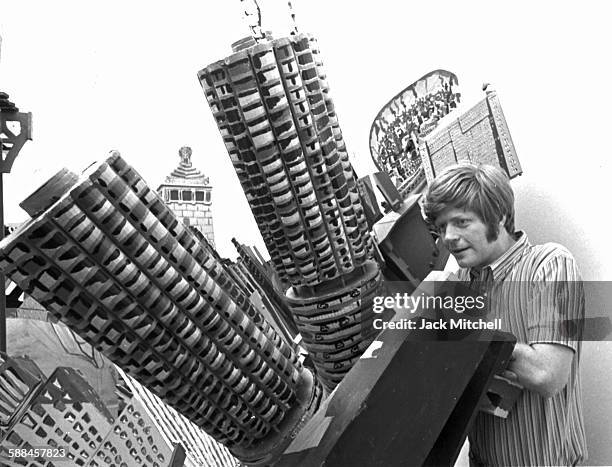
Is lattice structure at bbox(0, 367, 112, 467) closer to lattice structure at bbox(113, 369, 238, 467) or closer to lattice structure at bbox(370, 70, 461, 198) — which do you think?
lattice structure at bbox(113, 369, 238, 467)

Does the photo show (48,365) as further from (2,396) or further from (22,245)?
(22,245)

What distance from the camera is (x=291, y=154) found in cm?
67

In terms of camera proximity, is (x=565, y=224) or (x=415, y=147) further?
(x=415, y=147)

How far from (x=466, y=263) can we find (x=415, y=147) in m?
0.34

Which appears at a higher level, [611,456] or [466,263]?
[466,263]

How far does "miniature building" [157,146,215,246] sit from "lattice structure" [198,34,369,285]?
0.44m

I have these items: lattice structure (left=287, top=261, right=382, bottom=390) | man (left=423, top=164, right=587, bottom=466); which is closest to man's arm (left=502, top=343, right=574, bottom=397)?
man (left=423, top=164, right=587, bottom=466)

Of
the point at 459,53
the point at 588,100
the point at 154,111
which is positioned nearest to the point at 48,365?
the point at 154,111

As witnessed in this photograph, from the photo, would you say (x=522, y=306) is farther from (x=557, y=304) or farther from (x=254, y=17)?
(x=254, y=17)

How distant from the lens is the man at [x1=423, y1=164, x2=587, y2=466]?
1.77ft

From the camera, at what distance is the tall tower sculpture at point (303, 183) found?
66cm

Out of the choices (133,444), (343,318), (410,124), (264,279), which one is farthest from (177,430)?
(410,124)

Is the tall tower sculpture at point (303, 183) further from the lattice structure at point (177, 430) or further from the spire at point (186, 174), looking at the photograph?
the spire at point (186, 174)

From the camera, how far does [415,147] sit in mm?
908
